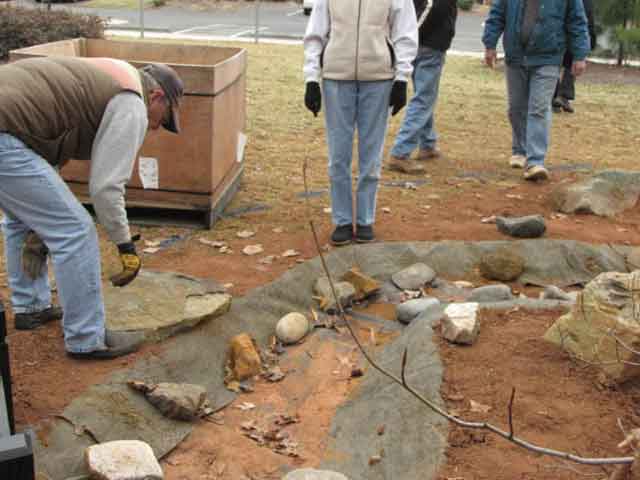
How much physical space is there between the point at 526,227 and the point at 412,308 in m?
1.43

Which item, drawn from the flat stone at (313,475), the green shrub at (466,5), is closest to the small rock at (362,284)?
the flat stone at (313,475)

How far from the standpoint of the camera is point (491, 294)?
477cm

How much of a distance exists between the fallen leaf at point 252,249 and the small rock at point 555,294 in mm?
1822

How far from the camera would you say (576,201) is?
621cm

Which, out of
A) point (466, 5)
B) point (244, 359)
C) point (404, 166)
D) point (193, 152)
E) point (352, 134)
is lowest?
point (244, 359)

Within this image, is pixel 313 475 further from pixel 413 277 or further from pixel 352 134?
pixel 352 134

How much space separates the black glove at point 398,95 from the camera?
5.06m

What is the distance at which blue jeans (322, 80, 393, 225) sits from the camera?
509 cm

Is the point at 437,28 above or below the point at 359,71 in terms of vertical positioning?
above

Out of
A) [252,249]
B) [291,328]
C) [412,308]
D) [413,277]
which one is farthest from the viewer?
[252,249]

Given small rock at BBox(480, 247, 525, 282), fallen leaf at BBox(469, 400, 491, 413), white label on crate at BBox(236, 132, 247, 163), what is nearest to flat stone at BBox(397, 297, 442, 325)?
small rock at BBox(480, 247, 525, 282)

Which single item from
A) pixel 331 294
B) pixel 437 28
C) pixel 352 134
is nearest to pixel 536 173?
pixel 437 28

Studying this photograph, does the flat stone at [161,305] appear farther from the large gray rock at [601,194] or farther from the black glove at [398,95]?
the large gray rock at [601,194]

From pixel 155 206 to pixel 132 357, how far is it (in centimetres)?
193
